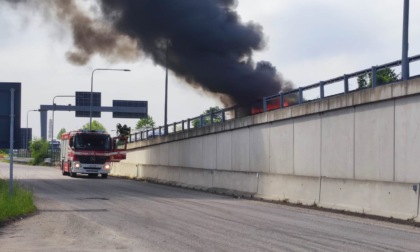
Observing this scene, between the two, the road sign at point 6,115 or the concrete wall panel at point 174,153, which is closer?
the road sign at point 6,115

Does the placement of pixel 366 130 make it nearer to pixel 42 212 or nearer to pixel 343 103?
pixel 343 103

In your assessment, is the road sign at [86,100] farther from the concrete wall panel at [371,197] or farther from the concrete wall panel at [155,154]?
the concrete wall panel at [371,197]

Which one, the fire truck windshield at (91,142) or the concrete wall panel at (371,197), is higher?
the fire truck windshield at (91,142)

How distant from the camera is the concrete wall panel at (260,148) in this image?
28.4 metres

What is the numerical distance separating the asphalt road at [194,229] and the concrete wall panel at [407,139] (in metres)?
1.89

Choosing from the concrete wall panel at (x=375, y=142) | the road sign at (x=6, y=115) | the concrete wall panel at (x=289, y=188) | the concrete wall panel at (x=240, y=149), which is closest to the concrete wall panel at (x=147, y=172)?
the concrete wall panel at (x=240, y=149)

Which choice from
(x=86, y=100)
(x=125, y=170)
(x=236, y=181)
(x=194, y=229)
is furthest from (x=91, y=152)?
(x=86, y=100)

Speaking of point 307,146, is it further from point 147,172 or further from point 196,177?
point 147,172

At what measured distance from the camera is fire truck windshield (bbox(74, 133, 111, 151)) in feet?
144

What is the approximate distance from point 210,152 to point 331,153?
1240cm

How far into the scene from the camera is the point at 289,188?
24.1m

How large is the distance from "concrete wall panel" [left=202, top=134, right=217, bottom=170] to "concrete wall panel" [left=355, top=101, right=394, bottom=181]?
13.2 metres

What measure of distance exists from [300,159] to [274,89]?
833 centimetres

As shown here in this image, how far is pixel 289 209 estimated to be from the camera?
21250 millimetres
